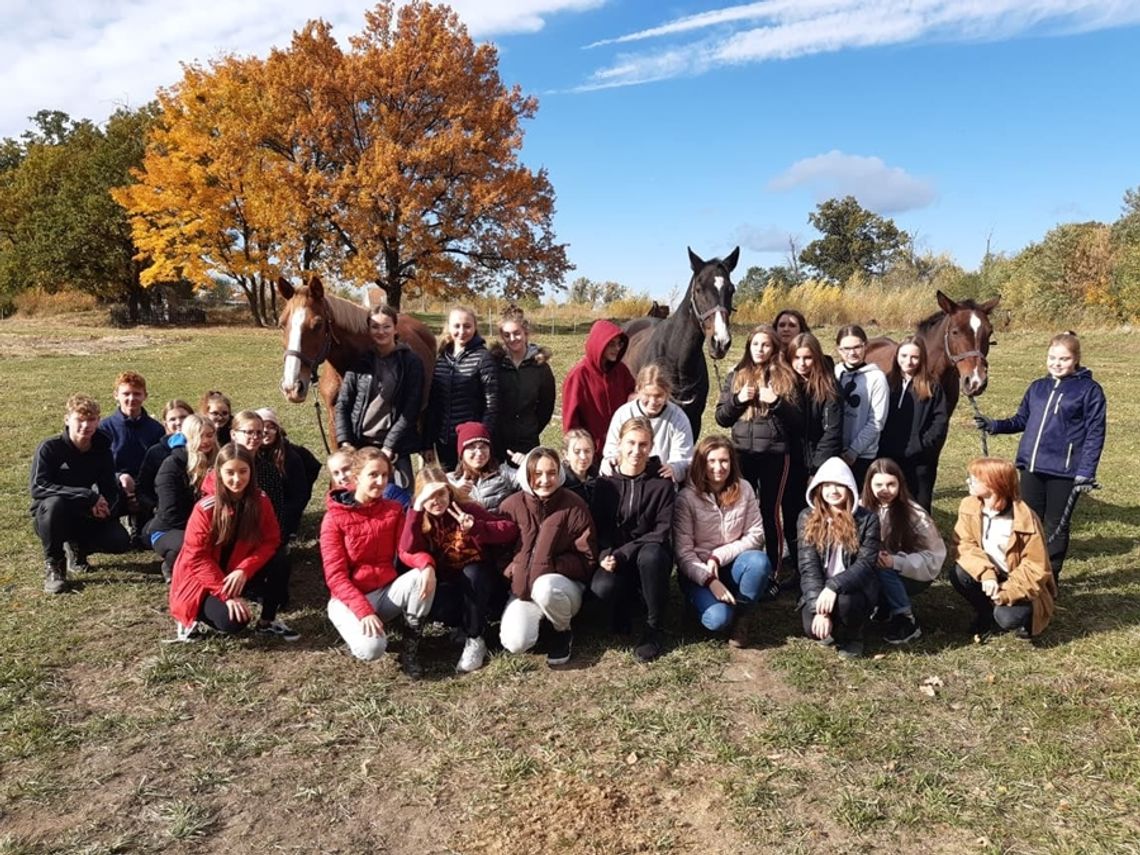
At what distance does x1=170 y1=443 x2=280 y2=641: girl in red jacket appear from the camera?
3980mm

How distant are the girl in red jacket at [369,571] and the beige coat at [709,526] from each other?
1.44 meters

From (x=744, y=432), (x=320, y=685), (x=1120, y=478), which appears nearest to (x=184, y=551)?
(x=320, y=685)

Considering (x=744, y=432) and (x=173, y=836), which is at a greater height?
(x=744, y=432)

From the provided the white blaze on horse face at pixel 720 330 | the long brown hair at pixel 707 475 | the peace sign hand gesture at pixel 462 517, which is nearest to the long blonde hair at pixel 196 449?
the peace sign hand gesture at pixel 462 517

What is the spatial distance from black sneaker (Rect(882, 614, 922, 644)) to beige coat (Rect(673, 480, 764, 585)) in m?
0.88

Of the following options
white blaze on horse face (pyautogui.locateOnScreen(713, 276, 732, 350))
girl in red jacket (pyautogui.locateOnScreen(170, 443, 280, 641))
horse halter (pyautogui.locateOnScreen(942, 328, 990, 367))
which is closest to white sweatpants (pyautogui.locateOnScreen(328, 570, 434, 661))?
girl in red jacket (pyautogui.locateOnScreen(170, 443, 280, 641))

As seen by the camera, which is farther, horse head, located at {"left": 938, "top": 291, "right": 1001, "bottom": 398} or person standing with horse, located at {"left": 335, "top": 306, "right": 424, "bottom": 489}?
horse head, located at {"left": 938, "top": 291, "right": 1001, "bottom": 398}

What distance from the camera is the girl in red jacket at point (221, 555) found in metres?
3.98

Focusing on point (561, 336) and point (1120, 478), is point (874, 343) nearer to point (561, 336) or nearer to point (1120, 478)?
point (1120, 478)

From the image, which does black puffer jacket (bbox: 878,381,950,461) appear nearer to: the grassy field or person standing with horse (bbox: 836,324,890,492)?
person standing with horse (bbox: 836,324,890,492)

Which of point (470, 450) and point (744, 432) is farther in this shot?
point (744, 432)

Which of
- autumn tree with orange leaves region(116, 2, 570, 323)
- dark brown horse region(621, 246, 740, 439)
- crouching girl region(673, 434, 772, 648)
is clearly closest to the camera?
crouching girl region(673, 434, 772, 648)

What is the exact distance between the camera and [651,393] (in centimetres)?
457

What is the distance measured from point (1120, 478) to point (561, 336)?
19514 mm
